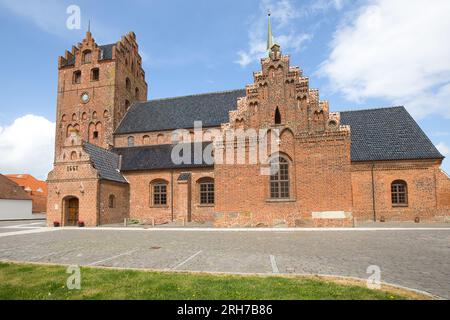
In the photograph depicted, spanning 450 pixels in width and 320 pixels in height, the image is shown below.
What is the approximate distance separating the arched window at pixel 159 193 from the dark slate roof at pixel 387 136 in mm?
17141

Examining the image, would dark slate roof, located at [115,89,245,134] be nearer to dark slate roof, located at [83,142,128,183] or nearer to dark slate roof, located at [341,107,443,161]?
dark slate roof, located at [83,142,128,183]

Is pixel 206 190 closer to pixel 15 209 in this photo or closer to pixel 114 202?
pixel 114 202

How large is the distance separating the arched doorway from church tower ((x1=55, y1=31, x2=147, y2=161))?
8902mm

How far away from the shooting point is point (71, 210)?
2639 centimetres

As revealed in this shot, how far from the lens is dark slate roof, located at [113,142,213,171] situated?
2866cm

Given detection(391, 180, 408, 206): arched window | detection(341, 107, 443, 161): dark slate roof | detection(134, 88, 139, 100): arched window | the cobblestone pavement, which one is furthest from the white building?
detection(391, 180, 408, 206): arched window

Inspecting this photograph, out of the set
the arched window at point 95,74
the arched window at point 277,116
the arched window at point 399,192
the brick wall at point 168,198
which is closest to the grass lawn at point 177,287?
the arched window at point 277,116

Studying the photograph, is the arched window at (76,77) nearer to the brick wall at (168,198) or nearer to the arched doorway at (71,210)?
the brick wall at (168,198)

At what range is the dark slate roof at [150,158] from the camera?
28664 mm

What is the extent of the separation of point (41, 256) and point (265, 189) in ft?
47.4

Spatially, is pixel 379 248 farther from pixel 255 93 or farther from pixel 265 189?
pixel 255 93

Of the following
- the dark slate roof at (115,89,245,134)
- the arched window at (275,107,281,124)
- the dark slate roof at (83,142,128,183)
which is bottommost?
the dark slate roof at (83,142,128,183)
